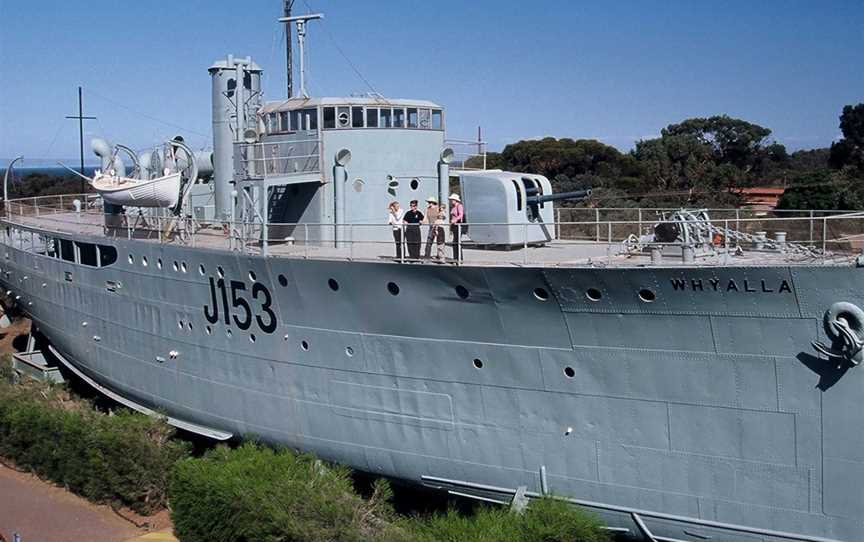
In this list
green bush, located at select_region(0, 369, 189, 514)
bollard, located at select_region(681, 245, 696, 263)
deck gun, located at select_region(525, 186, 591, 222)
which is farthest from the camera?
green bush, located at select_region(0, 369, 189, 514)

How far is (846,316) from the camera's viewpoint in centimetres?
1027

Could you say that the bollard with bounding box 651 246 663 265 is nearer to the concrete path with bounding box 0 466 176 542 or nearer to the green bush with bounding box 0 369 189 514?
the concrete path with bounding box 0 466 176 542

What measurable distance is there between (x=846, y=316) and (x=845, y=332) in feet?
0.76

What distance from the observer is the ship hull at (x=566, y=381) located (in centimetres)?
1080

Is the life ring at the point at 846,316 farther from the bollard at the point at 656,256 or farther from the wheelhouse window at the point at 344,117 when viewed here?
the wheelhouse window at the point at 344,117

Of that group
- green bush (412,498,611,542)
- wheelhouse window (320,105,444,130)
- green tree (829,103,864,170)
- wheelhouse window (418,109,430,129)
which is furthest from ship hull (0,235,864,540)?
green tree (829,103,864,170)

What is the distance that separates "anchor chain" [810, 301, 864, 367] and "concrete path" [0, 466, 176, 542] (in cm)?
1097

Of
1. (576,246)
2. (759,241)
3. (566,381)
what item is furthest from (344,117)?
(759,241)

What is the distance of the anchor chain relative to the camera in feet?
33.2

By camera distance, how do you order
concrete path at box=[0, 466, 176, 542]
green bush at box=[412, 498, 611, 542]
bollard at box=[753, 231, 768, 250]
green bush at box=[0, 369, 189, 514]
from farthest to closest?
green bush at box=[0, 369, 189, 514] → concrete path at box=[0, 466, 176, 542] → bollard at box=[753, 231, 768, 250] → green bush at box=[412, 498, 611, 542]

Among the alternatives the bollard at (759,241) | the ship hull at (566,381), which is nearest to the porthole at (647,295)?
the ship hull at (566,381)

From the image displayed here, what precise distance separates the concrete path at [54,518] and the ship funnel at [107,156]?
24.8 feet

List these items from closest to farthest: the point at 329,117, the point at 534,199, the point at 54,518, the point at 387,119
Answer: the point at 534,199, the point at 54,518, the point at 329,117, the point at 387,119

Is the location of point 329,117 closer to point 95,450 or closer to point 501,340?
point 501,340
